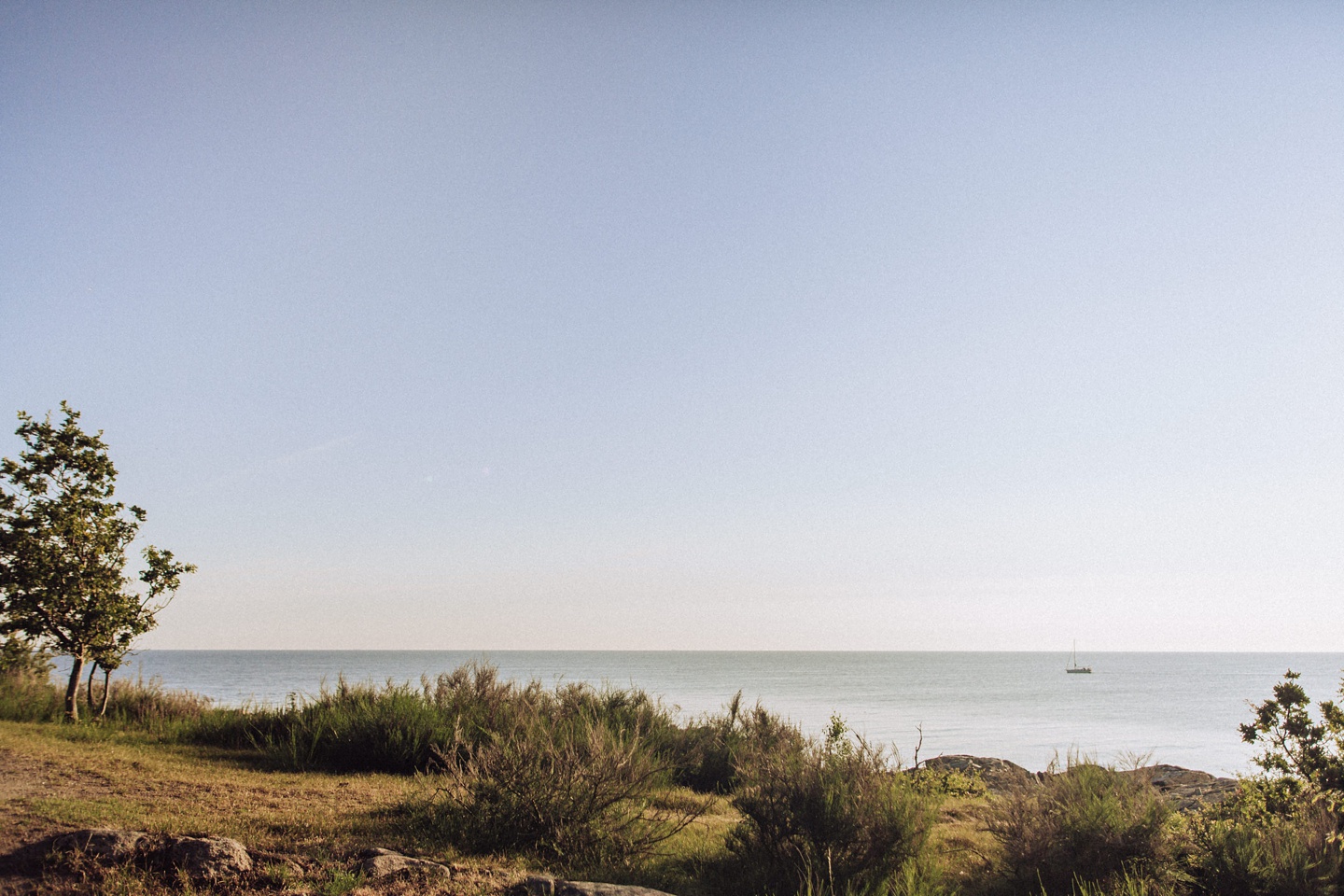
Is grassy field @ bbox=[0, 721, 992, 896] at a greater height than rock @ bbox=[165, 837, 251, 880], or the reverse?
rock @ bbox=[165, 837, 251, 880]

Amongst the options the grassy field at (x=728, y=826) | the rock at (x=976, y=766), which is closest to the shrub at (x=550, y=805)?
the grassy field at (x=728, y=826)

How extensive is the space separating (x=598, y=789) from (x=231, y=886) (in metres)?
3.01

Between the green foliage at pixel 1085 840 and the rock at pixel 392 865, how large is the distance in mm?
4879

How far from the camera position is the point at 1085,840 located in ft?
23.4

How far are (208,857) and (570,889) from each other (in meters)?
2.54

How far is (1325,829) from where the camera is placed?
22.9ft

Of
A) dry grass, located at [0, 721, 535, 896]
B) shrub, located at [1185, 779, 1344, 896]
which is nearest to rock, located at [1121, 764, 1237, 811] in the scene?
shrub, located at [1185, 779, 1344, 896]

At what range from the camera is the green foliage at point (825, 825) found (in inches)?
269

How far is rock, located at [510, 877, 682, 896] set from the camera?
5.67 metres

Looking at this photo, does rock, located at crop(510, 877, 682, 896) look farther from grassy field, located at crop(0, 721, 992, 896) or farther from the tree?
the tree

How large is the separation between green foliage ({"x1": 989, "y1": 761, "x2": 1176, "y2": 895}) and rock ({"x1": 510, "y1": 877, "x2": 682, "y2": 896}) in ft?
11.2

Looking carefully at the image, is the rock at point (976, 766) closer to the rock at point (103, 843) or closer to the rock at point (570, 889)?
the rock at point (570, 889)

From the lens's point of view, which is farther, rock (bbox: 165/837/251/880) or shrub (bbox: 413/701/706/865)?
shrub (bbox: 413/701/706/865)

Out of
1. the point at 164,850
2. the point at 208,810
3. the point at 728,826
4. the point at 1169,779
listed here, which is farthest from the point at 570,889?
the point at 1169,779
